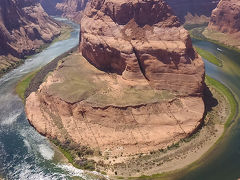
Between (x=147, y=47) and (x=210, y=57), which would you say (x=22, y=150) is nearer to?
(x=147, y=47)

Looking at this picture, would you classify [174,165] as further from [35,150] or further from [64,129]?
[35,150]

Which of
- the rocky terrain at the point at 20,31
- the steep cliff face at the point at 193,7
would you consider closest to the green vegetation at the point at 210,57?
the steep cliff face at the point at 193,7

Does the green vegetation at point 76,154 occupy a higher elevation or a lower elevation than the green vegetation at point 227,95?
higher

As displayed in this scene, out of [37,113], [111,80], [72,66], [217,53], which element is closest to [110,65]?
[111,80]

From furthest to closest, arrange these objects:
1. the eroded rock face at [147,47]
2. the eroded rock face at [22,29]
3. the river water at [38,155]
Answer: the eroded rock face at [22,29], the eroded rock face at [147,47], the river water at [38,155]

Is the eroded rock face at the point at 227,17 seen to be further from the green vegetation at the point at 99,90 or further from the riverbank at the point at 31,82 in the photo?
the riverbank at the point at 31,82

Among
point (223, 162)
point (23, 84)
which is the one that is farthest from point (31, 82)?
point (223, 162)
